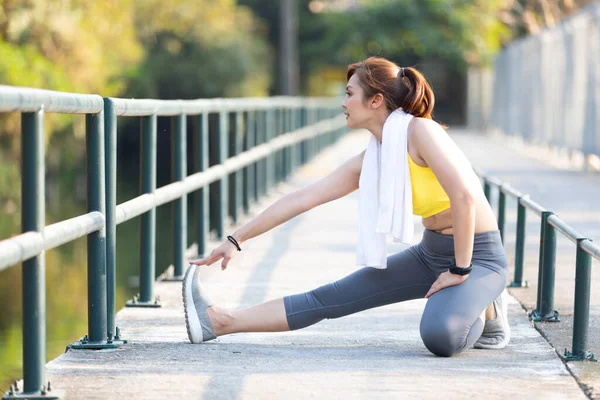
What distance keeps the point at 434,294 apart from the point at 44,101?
5.93 feet

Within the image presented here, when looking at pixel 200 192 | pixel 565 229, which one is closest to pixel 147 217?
pixel 200 192

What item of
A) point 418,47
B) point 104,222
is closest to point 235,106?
point 104,222

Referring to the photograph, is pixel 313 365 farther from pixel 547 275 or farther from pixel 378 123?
pixel 547 275

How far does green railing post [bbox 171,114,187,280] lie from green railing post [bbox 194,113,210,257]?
2.74ft

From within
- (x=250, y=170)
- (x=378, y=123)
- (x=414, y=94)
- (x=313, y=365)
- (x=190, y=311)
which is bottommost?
(x=313, y=365)

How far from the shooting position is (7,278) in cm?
1675

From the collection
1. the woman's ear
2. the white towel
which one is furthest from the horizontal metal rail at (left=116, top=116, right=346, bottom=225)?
the woman's ear

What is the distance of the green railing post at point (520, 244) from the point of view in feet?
23.0

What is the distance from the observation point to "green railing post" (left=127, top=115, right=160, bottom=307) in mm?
6230

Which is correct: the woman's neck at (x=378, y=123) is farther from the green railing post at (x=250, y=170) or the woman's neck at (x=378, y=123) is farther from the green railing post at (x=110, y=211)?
the green railing post at (x=250, y=170)

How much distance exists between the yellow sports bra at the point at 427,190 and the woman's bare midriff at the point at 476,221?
0.04 m

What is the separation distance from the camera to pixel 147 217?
20.4 ft

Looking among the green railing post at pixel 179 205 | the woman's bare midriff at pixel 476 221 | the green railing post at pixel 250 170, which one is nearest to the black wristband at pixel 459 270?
the woman's bare midriff at pixel 476 221

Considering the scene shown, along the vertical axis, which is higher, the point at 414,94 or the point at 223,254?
the point at 414,94
